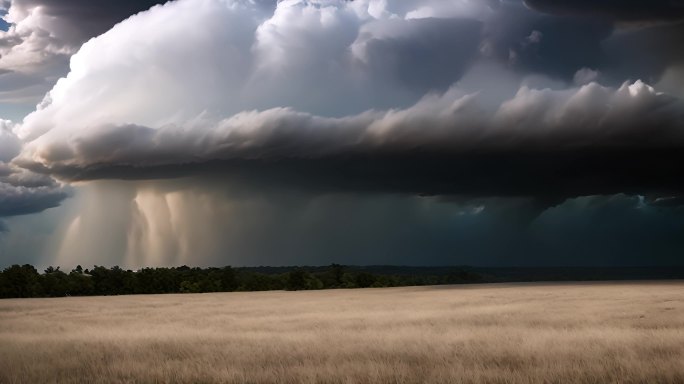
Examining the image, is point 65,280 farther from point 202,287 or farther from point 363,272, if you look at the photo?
point 363,272

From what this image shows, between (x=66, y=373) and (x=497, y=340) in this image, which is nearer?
(x=66, y=373)

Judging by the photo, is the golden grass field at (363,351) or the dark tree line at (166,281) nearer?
the golden grass field at (363,351)

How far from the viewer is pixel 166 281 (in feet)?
342

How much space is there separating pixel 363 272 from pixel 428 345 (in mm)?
99432

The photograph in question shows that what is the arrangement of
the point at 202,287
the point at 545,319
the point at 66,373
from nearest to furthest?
the point at 66,373 < the point at 545,319 < the point at 202,287

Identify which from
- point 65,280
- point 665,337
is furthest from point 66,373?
point 65,280

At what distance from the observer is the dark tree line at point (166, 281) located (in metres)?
91.2

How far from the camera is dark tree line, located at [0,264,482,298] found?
91188 mm

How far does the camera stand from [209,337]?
25688mm

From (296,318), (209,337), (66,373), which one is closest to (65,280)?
(296,318)

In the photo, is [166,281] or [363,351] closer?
[363,351]

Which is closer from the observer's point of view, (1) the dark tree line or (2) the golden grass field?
(2) the golden grass field

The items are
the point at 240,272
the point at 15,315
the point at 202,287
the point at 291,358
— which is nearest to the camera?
the point at 291,358

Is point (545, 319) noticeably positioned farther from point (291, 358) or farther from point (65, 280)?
point (65, 280)
